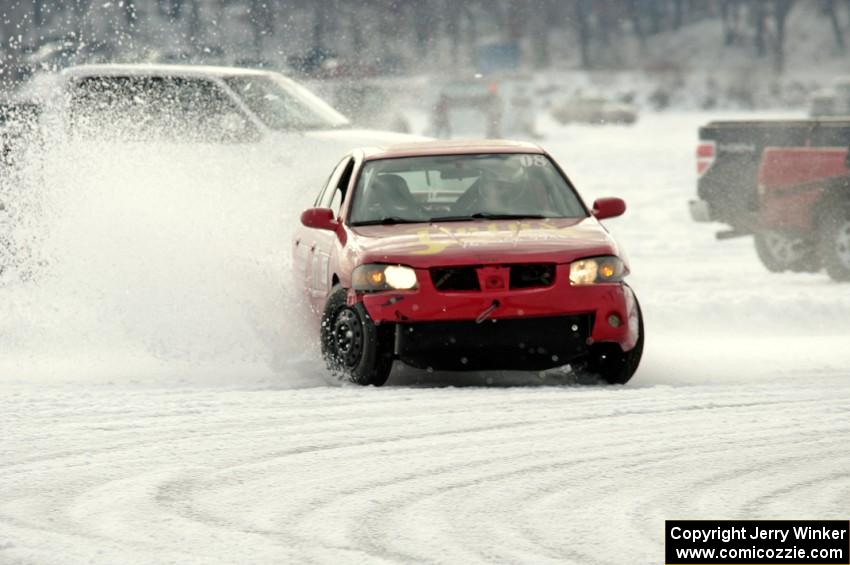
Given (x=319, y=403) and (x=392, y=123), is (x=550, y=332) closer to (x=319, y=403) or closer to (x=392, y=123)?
(x=319, y=403)

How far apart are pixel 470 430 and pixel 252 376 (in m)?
2.91

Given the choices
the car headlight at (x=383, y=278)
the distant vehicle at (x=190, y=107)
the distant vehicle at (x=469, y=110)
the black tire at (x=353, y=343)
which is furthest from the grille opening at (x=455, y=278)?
the distant vehicle at (x=469, y=110)

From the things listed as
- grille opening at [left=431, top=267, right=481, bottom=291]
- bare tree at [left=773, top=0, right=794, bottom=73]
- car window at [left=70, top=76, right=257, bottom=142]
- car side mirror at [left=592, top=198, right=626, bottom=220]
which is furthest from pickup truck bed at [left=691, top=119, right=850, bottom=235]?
bare tree at [left=773, top=0, right=794, bottom=73]

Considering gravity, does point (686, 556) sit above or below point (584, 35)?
below

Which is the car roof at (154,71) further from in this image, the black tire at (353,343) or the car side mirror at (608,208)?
the black tire at (353,343)

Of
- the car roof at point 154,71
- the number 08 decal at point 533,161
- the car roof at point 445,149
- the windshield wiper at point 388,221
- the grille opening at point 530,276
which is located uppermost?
the car roof at point 154,71

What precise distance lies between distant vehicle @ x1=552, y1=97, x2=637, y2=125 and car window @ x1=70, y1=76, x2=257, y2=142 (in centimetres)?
4821

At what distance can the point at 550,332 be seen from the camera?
9.38 meters

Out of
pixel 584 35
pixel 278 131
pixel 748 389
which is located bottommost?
pixel 748 389

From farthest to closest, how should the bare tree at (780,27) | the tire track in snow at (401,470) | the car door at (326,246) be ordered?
the bare tree at (780,27)
the car door at (326,246)
the tire track in snow at (401,470)

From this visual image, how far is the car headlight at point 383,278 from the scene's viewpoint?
943cm

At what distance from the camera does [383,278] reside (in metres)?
9.49

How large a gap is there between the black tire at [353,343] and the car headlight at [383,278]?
0.40ft

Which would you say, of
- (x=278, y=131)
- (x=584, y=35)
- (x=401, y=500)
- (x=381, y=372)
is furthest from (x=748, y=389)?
(x=584, y=35)
